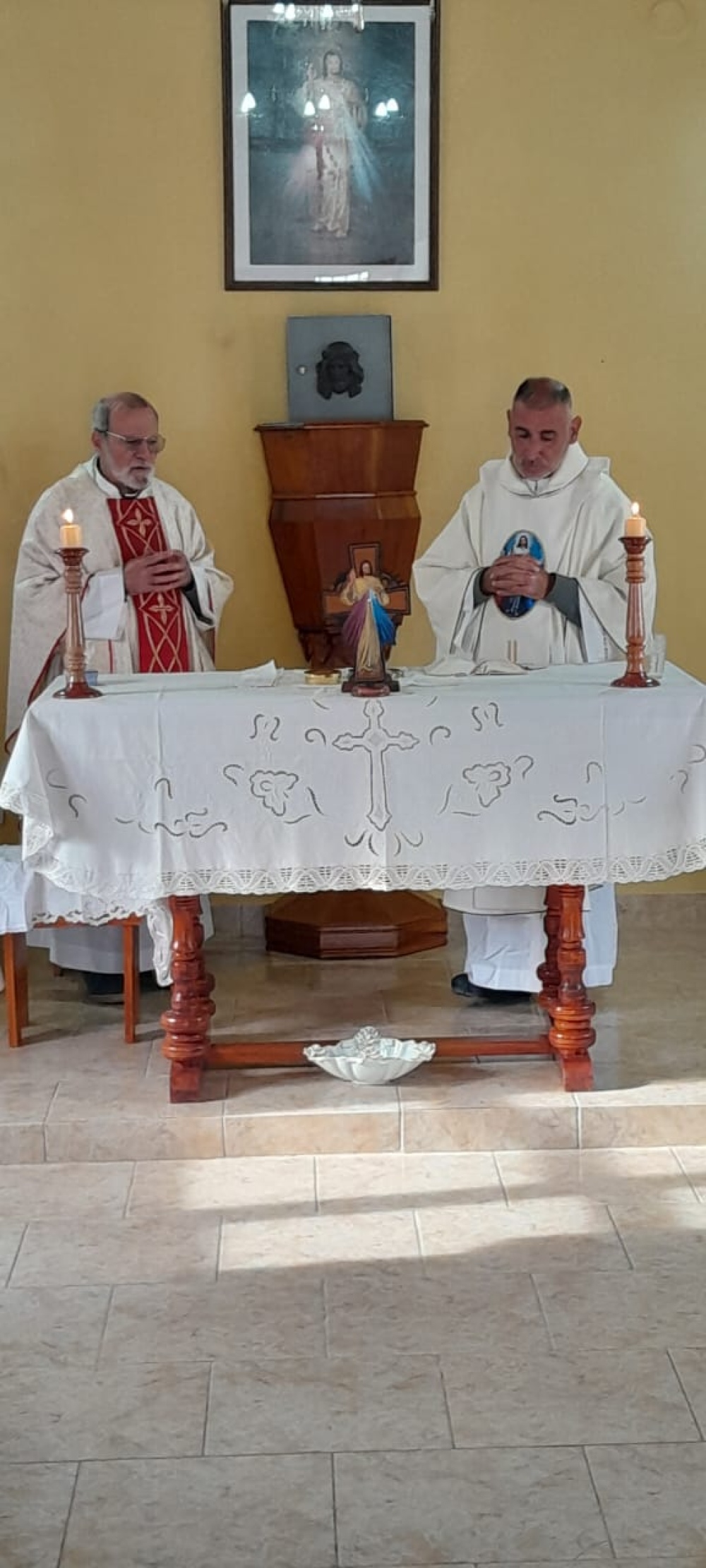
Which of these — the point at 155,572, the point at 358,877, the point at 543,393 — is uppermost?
the point at 543,393

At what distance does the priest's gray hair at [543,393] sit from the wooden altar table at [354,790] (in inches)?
41.0

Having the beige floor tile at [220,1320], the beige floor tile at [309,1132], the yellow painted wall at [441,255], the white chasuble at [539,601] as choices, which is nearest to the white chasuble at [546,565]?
the white chasuble at [539,601]

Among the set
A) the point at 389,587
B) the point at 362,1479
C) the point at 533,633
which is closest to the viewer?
the point at 362,1479

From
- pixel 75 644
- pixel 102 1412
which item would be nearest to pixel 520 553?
pixel 75 644

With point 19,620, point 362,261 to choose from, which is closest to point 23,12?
point 362,261

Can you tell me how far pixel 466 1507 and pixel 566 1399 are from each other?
392 mm

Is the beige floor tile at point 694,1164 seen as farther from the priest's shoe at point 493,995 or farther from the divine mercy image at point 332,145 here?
the divine mercy image at point 332,145

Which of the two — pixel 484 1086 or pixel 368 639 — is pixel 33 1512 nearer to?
pixel 484 1086

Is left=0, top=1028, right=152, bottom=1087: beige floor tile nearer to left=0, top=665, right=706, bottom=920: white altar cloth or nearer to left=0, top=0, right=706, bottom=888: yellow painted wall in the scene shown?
left=0, top=665, right=706, bottom=920: white altar cloth

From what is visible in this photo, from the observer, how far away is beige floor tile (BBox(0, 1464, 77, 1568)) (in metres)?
2.78

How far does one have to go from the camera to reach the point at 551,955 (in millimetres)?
4742

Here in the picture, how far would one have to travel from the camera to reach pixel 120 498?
5305 mm

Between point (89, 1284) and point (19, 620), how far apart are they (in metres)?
2.22

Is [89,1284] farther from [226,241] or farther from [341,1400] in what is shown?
[226,241]
